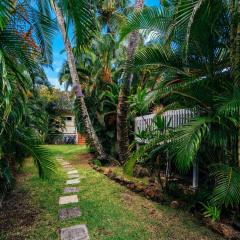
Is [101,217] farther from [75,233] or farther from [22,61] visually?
[22,61]

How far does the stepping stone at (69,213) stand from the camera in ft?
15.0

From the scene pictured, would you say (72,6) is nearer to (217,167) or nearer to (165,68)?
(165,68)

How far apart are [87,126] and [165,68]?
16.6 feet

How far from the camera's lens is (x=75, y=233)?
3.88 metres

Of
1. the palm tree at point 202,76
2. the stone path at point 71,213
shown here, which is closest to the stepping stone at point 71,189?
the stone path at point 71,213

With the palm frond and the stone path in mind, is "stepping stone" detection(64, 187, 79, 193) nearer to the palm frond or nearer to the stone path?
the stone path

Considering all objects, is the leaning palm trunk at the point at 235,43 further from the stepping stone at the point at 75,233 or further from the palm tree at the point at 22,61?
the palm tree at the point at 22,61

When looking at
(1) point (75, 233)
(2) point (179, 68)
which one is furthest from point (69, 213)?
(2) point (179, 68)

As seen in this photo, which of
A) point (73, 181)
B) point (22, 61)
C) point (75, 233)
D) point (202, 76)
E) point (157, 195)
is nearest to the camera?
point (22, 61)

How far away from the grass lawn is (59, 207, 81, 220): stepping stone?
89 mm

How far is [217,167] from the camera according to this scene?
4188 millimetres

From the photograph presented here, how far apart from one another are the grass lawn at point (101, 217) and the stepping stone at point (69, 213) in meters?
0.09

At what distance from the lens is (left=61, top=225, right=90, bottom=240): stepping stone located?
375 centimetres

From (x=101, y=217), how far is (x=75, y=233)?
0.75 m
